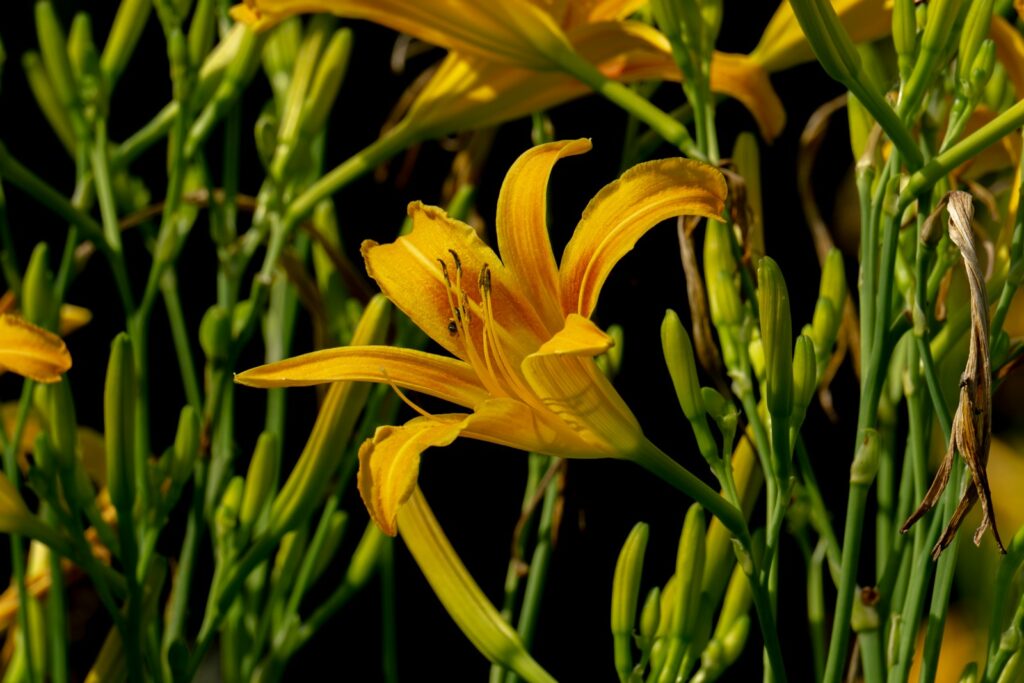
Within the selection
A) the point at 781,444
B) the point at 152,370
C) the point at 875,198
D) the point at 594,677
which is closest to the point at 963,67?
the point at 875,198

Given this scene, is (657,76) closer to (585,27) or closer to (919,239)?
(585,27)

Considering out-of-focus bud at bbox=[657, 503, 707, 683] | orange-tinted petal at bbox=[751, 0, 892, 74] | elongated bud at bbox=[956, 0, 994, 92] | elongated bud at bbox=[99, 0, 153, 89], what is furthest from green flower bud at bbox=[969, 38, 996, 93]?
elongated bud at bbox=[99, 0, 153, 89]

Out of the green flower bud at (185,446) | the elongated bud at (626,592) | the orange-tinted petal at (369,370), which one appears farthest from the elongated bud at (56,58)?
the elongated bud at (626,592)

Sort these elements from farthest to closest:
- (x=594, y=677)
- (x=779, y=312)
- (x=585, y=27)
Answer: (x=594, y=677)
(x=585, y=27)
(x=779, y=312)

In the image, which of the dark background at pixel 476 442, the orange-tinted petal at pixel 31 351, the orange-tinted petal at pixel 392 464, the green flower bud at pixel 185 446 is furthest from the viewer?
the dark background at pixel 476 442

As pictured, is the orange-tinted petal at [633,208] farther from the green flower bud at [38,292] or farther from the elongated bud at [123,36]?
the elongated bud at [123,36]

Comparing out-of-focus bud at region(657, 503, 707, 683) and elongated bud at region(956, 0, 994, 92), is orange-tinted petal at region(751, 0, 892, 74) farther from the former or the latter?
out-of-focus bud at region(657, 503, 707, 683)
